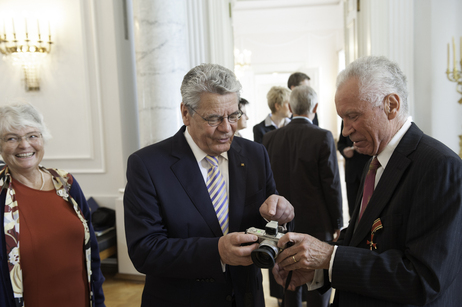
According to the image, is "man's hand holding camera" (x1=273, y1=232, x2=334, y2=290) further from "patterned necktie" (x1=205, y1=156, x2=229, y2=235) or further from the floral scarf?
the floral scarf

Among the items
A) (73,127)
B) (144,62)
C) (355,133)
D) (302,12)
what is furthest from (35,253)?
(302,12)

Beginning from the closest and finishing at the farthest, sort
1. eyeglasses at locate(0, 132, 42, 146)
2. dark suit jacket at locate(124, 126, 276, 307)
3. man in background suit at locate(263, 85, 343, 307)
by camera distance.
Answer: dark suit jacket at locate(124, 126, 276, 307) → eyeglasses at locate(0, 132, 42, 146) → man in background suit at locate(263, 85, 343, 307)

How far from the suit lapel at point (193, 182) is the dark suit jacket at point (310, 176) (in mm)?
1653

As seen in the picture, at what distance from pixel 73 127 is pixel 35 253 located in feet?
9.25

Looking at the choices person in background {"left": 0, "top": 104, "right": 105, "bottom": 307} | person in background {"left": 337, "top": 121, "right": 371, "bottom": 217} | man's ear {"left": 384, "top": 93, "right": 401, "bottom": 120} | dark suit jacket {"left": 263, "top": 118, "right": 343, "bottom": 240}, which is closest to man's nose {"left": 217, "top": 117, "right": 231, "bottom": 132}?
man's ear {"left": 384, "top": 93, "right": 401, "bottom": 120}

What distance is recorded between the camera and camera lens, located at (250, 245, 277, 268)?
3.89 feet

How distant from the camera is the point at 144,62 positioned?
3473 mm

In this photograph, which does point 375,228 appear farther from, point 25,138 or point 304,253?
point 25,138

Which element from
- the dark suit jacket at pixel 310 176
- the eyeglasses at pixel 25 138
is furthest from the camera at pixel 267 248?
the dark suit jacket at pixel 310 176

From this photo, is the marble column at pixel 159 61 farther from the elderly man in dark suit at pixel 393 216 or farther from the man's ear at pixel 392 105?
the man's ear at pixel 392 105

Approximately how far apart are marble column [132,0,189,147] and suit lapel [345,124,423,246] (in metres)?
2.54

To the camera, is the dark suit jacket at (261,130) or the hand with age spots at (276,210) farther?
the dark suit jacket at (261,130)

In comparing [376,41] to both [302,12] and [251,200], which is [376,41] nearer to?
[251,200]

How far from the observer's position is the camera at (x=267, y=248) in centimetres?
119
